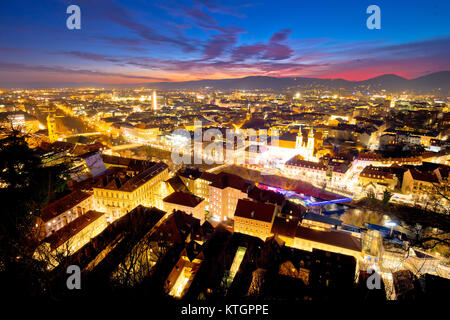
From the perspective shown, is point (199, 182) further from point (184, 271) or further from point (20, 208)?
point (20, 208)

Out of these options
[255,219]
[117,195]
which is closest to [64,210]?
[117,195]

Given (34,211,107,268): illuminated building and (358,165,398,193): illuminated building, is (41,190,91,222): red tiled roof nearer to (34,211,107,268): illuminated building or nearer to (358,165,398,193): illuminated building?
(34,211,107,268): illuminated building

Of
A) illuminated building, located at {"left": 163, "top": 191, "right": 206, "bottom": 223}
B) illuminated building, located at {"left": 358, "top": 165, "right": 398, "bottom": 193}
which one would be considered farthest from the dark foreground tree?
illuminated building, located at {"left": 358, "top": 165, "right": 398, "bottom": 193}

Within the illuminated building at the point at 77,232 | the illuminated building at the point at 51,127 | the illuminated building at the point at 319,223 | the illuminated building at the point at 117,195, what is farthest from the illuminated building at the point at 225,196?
the illuminated building at the point at 51,127
